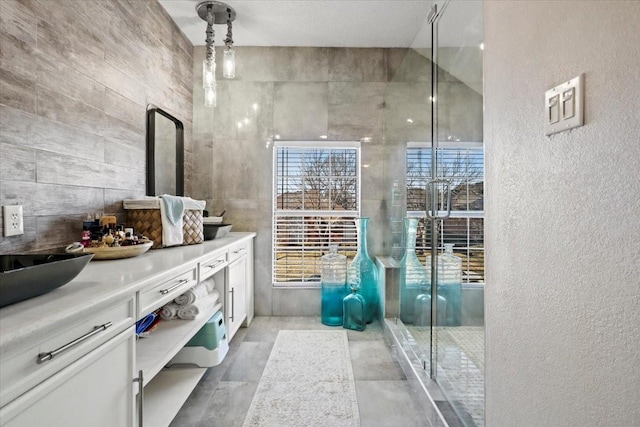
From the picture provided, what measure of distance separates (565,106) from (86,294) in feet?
4.50

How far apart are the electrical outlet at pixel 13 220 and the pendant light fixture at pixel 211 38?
5.45ft

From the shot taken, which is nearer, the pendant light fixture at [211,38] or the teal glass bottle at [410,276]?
the teal glass bottle at [410,276]

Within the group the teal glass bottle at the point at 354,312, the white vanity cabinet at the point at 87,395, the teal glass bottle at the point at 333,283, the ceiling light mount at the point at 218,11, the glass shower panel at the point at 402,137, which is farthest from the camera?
the teal glass bottle at the point at 333,283

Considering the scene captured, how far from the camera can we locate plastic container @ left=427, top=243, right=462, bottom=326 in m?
1.87

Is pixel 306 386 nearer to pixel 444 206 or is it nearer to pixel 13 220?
pixel 444 206

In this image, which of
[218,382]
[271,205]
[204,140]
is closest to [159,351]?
[218,382]

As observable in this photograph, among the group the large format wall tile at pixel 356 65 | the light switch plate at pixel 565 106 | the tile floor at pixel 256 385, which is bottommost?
the tile floor at pixel 256 385

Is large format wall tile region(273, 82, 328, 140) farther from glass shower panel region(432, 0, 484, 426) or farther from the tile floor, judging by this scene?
the tile floor

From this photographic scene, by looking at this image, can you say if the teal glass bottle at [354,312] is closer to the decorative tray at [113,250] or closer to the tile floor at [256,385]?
the tile floor at [256,385]

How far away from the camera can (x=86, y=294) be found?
1.01m

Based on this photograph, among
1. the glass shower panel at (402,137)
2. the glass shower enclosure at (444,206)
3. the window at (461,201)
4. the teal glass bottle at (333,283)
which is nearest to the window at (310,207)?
the teal glass bottle at (333,283)

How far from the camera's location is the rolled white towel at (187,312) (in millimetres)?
1923

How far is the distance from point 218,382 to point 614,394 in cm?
202

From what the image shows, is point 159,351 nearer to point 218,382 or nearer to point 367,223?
point 218,382
